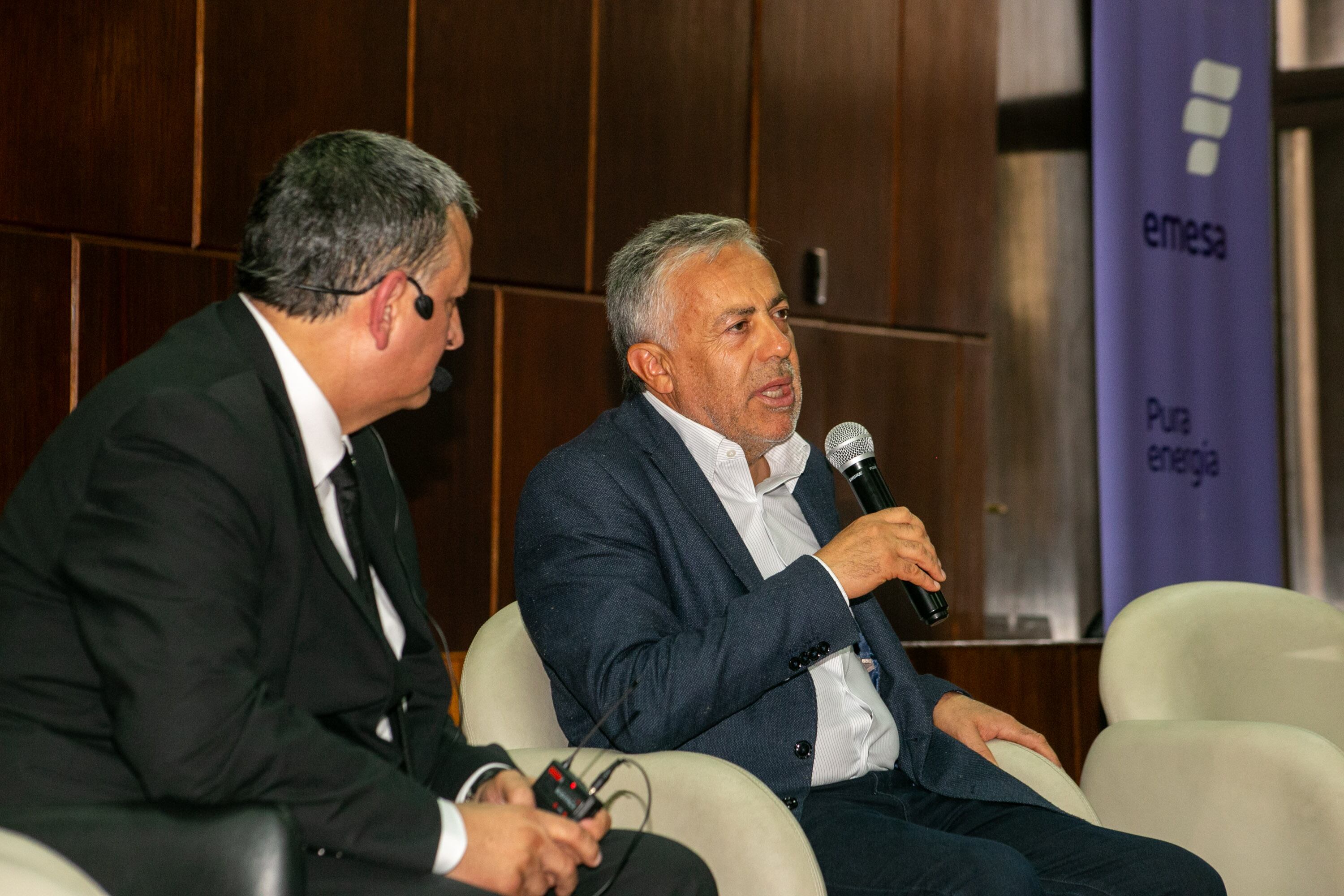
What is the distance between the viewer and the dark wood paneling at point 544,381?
11.7ft

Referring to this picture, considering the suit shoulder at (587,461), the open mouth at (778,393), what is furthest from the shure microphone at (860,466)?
the suit shoulder at (587,461)

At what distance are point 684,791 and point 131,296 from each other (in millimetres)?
1858

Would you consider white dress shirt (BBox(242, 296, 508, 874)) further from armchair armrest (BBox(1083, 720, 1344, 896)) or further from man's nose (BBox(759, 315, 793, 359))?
armchair armrest (BBox(1083, 720, 1344, 896))

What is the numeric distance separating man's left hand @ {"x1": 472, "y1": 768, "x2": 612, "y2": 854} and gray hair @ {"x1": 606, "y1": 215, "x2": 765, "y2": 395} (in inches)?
36.2

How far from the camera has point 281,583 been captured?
1.39 m

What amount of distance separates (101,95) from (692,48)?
69.7 inches

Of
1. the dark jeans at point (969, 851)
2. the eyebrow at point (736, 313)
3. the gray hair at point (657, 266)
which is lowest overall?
the dark jeans at point (969, 851)

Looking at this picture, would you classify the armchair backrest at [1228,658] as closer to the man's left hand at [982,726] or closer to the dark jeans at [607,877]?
the man's left hand at [982,726]

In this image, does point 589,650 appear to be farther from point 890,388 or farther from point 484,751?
point 890,388

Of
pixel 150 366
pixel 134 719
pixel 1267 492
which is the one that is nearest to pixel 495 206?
pixel 150 366

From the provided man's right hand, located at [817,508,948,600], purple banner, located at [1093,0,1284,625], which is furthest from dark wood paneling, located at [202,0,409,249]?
purple banner, located at [1093,0,1284,625]

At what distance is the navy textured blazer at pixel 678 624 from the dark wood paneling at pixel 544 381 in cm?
132

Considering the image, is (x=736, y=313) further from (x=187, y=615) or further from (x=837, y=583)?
(x=187, y=615)

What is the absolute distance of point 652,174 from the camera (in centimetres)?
384
